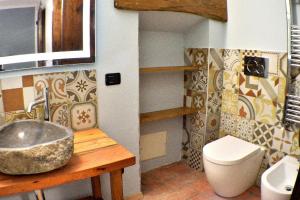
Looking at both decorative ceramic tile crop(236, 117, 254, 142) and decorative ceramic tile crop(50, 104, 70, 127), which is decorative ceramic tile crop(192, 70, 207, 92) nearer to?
decorative ceramic tile crop(236, 117, 254, 142)

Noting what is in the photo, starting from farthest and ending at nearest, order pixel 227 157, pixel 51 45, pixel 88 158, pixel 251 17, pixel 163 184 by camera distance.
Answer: pixel 163 184
pixel 251 17
pixel 227 157
pixel 51 45
pixel 88 158

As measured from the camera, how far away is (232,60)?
247 cm

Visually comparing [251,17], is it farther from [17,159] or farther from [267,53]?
[17,159]

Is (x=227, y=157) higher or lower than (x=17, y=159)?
lower

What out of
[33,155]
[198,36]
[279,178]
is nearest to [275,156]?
[279,178]

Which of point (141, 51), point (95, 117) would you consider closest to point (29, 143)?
point (95, 117)

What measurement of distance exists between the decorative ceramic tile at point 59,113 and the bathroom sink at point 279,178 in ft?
4.53

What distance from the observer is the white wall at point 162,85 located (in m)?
2.49

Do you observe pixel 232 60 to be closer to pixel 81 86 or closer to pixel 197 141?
pixel 197 141

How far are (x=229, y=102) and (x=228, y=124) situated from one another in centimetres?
21

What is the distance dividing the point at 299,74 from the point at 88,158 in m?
1.61

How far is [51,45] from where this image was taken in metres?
1.70

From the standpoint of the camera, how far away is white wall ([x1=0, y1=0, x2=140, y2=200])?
1.87 m

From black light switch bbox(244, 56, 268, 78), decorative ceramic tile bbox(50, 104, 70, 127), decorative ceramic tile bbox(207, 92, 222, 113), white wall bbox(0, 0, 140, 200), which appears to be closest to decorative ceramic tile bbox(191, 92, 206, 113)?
decorative ceramic tile bbox(207, 92, 222, 113)
